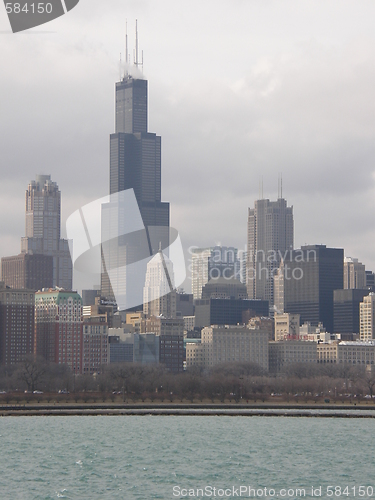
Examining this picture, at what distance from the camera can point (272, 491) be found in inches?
3027

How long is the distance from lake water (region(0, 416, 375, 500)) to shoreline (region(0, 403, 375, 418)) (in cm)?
1181

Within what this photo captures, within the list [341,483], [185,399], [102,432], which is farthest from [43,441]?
[185,399]

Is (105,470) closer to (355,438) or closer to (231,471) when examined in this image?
Result: (231,471)

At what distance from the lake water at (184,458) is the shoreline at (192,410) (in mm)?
11805

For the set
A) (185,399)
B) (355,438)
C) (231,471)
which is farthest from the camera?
(185,399)

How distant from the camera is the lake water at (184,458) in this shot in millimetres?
77688

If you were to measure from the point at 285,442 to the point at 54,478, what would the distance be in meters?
33.1

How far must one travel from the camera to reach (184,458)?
96375 millimetres

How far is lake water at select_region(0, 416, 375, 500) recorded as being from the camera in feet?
255

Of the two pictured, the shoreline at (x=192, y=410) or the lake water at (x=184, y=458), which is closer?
the lake water at (x=184, y=458)

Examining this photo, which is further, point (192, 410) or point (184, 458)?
point (192, 410)

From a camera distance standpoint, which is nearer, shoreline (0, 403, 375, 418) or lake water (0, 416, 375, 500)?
lake water (0, 416, 375, 500)

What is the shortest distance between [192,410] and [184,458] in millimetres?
63435

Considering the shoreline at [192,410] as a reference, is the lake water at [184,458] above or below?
below
